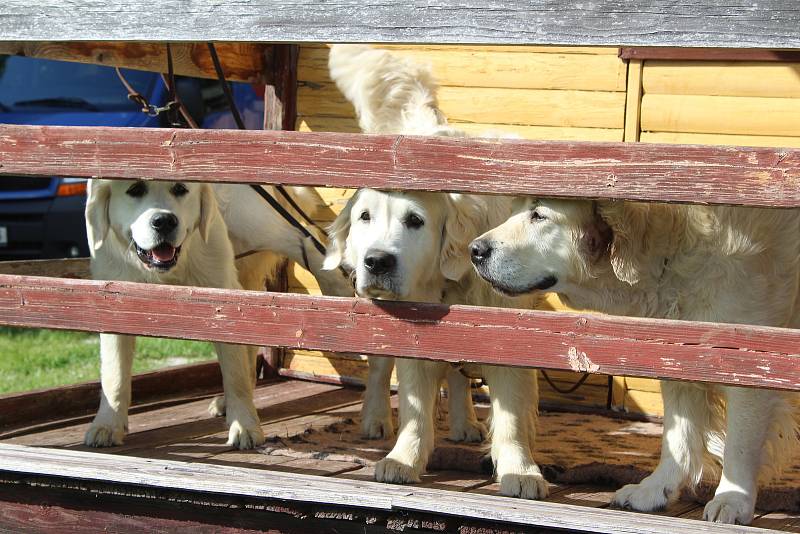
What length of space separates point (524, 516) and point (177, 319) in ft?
4.62

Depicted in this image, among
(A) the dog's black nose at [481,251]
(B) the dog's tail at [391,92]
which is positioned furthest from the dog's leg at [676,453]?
(B) the dog's tail at [391,92]

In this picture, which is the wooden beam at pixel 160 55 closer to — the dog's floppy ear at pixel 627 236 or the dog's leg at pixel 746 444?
the dog's floppy ear at pixel 627 236

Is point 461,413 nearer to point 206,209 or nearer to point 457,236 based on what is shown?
point 457,236

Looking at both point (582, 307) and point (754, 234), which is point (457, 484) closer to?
point (582, 307)

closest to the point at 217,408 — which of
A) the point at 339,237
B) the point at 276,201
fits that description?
the point at 276,201

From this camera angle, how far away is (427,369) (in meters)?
4.49

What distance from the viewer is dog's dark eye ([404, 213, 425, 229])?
14.7ft

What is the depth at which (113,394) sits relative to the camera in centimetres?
507

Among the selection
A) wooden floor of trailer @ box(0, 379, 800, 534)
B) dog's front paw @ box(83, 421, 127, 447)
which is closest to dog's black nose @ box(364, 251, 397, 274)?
wooden floor of trailer @ box(0, 379, 800, 534)

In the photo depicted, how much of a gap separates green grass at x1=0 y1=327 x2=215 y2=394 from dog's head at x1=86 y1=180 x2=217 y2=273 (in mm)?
3460

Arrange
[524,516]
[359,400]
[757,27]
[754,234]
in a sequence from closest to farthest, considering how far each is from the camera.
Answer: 1. [757,27]
2. [524,516]
3. [754,234]
4. [359,400]

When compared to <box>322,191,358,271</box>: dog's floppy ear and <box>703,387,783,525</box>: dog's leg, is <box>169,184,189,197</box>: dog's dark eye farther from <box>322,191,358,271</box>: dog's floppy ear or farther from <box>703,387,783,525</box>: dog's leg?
<box>703,387,783,525</box>: dog's leg

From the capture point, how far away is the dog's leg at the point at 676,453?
13.4 feet

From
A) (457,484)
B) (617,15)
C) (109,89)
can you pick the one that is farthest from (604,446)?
(109,89)
